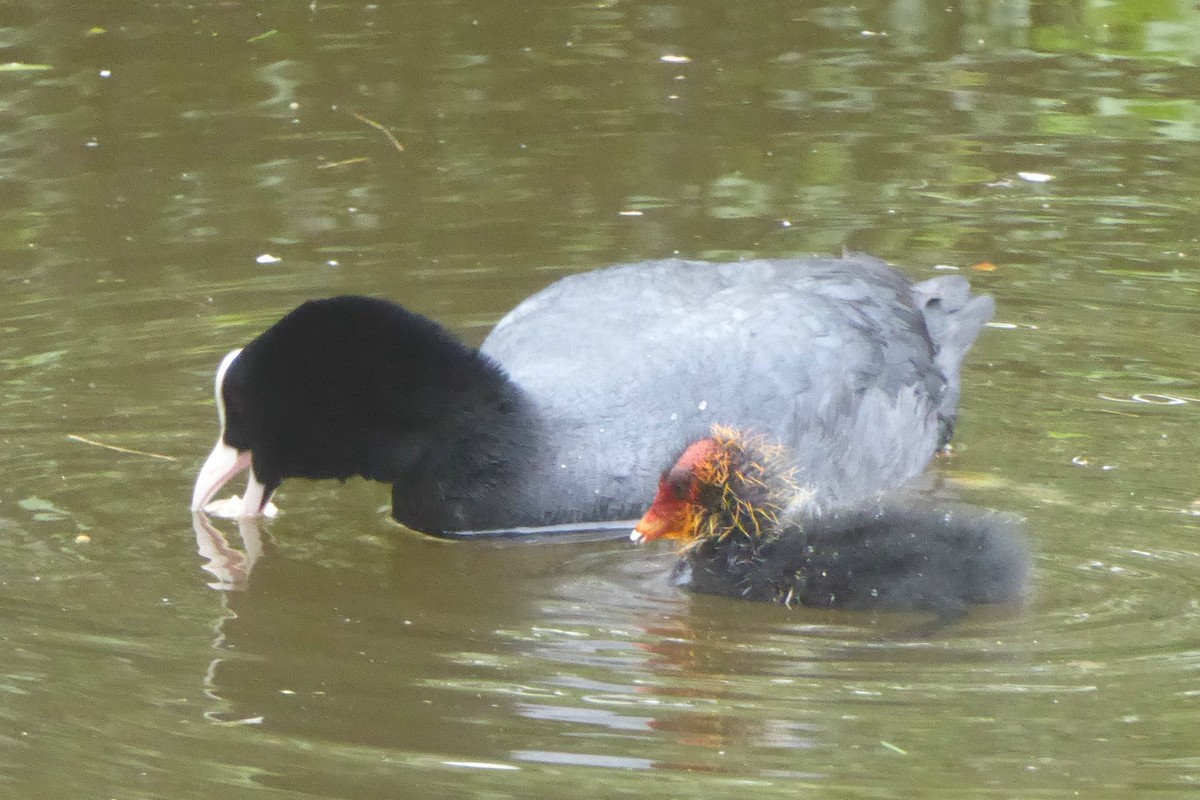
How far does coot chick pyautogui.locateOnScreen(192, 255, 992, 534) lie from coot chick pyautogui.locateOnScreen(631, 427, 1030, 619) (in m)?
0.42

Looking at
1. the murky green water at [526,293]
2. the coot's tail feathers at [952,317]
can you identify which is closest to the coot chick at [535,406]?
the murky green water at [526,293]

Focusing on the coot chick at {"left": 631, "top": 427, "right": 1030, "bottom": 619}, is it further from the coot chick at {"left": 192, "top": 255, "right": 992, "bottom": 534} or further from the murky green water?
the coot chick at {"left": 192, "top": 255, "right": 992, "bottom": 534}

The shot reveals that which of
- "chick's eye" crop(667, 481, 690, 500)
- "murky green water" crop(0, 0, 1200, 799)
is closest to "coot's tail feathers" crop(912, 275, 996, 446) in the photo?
"murky green water" crop(0, 0, 1200, 799)

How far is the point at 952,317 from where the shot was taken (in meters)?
6.53

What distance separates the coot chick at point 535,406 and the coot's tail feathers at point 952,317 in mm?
560

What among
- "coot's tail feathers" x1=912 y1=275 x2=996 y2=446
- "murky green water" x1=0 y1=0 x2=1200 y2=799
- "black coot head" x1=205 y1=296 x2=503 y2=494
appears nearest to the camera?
"murky green water" x1=0 y1=0 x2=1200 y2=799

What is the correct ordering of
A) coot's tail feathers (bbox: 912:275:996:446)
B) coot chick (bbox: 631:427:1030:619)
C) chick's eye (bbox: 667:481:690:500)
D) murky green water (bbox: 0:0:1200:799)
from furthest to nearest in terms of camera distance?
coot's tail feathers (bbox: 912:275:996:446), chick's eye (bbox: 667:481:690:500), coot chick (bbox: 631:427:1030:619), murky green water (bbox: 0:0:1200:799)

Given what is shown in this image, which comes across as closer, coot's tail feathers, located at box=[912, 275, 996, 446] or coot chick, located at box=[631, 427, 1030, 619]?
coot chick, located at box=[631, 427, 1030, 619]

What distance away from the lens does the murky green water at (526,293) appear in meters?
4.11

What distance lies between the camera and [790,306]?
588cm

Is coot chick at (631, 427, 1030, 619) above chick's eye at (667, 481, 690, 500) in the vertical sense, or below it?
below

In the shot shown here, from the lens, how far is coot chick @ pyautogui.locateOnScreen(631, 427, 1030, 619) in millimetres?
4762

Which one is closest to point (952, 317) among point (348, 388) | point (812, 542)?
point (812, 542)

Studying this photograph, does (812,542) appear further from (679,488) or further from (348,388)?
(348,388)
